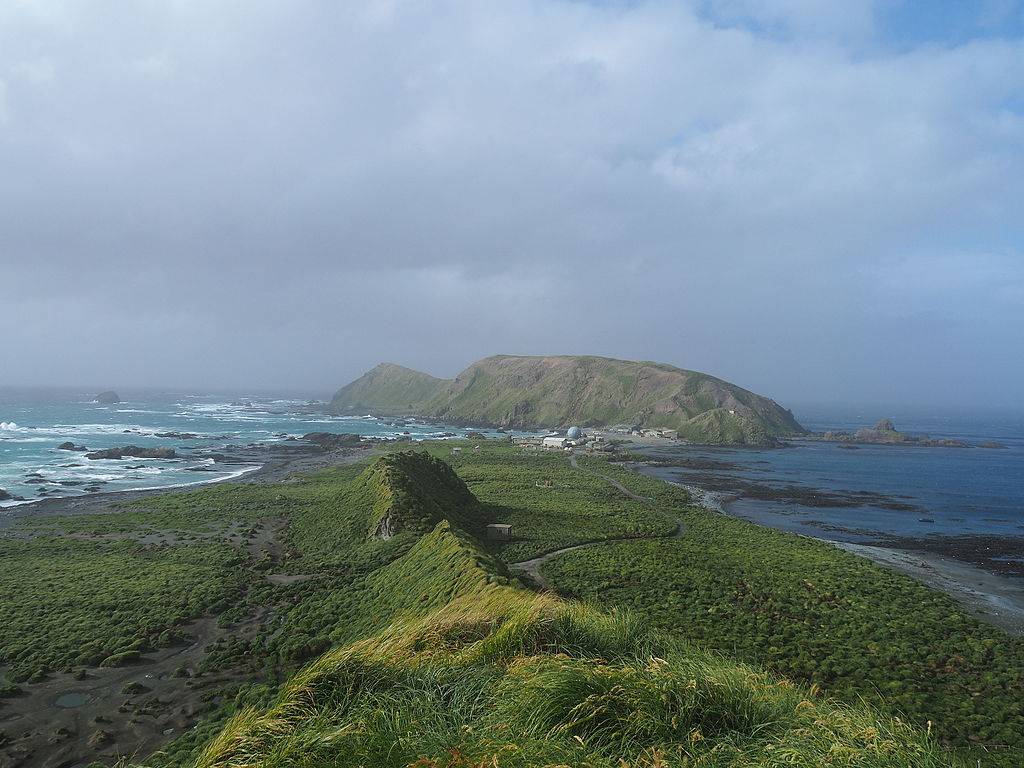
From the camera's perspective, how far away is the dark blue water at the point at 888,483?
4912 centimetres

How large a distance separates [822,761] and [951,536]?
5392 cm

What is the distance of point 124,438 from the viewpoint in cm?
9556

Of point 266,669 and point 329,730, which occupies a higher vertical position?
point 329,730

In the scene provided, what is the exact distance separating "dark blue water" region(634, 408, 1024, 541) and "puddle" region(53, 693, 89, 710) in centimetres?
4668

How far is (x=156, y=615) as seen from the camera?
70.8 feet

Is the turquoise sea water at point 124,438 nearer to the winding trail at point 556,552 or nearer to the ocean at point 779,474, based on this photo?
the ocean at point 779,474

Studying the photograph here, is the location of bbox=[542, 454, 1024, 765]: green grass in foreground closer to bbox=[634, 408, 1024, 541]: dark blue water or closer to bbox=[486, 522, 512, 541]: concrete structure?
bbox=[486, 522, 512, 541]: concrete structure

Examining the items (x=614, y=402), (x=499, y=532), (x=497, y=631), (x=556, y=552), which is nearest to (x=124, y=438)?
(x=499, y=532)

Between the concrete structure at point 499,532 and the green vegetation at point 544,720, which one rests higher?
the green vegetation at point 544,720

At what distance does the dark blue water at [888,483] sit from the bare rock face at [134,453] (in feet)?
220

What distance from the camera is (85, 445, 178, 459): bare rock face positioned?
2938 inches

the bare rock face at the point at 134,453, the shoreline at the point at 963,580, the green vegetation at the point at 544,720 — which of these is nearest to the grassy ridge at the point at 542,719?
the green vegetation at the point at 544,720

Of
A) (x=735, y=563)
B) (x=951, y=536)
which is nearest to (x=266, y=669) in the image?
(x=735, y=563)

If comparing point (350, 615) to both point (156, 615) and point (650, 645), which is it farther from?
point (650, 645)
